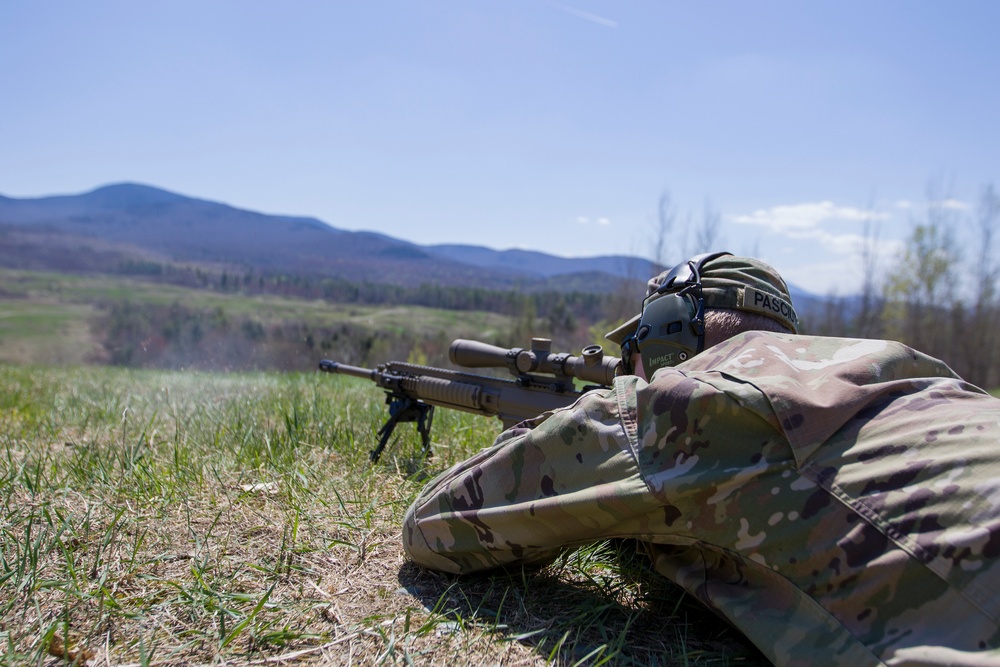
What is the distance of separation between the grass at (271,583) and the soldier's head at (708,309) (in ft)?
3.18

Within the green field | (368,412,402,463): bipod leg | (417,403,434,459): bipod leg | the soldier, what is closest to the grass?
(368,412,402,463): bipod leg

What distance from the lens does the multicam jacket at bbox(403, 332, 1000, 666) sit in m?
1.50

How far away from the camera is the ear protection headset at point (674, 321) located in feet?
8.22

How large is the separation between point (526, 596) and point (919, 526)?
1457 mm

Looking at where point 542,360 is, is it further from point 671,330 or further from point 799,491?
point 799,491

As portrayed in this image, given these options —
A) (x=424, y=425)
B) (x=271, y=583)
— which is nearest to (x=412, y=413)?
(x=424, y=425)

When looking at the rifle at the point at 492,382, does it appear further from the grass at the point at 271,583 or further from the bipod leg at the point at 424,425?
the grass at the point at 271,583

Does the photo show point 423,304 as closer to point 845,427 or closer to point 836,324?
point 836,324

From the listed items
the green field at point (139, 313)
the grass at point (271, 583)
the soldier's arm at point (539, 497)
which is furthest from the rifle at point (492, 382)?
the green field at point (139, 313)

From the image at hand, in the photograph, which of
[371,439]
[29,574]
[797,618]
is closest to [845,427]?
[797,618]

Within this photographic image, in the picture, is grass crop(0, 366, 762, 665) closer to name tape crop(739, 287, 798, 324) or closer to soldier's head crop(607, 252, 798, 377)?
soldier's head crop(607, 252, 798, 377)

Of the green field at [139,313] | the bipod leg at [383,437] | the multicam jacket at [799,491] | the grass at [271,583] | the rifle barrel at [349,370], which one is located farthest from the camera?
the green field at [139,313]

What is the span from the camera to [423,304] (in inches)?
3711

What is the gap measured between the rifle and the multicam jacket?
1.19 metres
